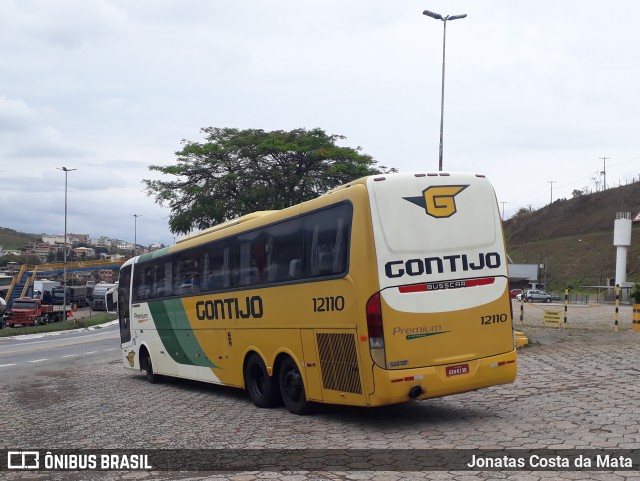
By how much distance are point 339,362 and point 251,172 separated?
107 ft

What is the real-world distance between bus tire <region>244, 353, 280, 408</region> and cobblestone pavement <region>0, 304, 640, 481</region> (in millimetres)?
224

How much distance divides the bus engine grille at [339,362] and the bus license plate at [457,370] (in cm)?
118

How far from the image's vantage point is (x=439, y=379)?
10.1 meters

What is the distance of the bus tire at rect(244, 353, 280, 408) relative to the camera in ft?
41.9

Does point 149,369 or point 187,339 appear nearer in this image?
point 187,339

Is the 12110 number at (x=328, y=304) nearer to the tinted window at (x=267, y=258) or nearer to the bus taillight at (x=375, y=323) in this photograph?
the tinted window at (x=267, y=258)

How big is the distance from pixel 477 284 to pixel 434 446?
2.56 m

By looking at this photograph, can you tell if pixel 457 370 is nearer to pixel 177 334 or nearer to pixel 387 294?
pixel 387 294

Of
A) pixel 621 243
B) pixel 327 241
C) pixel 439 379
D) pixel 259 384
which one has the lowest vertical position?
pixel 259 384

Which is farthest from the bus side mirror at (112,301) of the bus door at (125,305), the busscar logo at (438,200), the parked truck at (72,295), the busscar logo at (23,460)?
the parked truck at (72,295)

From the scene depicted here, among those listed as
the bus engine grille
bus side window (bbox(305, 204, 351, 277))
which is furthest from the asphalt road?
the bus engine grille

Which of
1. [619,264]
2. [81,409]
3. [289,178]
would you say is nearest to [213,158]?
[289,178]

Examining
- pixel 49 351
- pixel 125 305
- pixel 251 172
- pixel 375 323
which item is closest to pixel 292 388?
pixel 375 323

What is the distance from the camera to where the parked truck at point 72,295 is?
258ft
